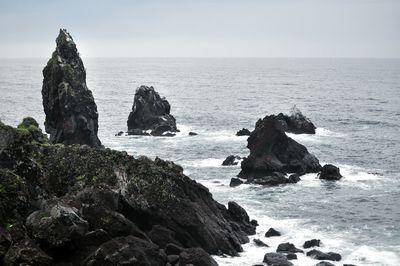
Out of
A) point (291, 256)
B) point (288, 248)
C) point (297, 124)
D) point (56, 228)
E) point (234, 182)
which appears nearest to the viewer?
point (56, 228)

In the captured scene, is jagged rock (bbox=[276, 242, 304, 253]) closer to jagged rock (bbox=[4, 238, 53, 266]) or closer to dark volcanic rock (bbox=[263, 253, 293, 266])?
dark volcanic rock (bbox=[263, 253, 293, 266])

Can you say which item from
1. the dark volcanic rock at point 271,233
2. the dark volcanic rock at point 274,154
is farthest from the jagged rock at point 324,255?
the dark volcanic rock at point 274,154

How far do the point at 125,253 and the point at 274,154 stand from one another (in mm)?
52429

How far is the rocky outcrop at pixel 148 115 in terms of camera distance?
381 feet

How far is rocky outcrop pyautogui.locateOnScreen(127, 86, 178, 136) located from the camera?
116000 mm

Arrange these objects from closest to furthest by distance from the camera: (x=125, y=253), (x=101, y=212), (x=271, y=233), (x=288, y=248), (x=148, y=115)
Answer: (x=125, y=253)
(x=101, y=212)
(x=288, y=248)
(x=271, y=233)
(x=148, y=115)

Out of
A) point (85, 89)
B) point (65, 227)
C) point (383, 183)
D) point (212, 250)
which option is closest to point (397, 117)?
point (383, 183)

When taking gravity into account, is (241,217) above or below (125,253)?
below

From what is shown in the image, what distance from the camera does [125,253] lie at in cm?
3066

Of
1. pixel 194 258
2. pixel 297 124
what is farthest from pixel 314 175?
pixel 194 258

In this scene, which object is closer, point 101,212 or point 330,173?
point 101,212

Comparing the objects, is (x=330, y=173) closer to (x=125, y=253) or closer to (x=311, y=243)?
(x=311, y=243)

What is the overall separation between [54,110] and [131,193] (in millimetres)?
46126

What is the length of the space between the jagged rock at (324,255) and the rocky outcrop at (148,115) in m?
70.5
